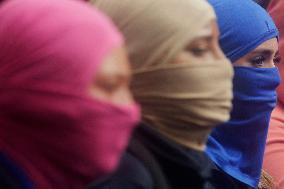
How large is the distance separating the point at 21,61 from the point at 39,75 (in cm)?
6

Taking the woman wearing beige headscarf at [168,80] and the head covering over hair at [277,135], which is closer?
the woman wearing beige headscarf at [168,80]

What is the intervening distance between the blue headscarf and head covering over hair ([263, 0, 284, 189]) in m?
0.20

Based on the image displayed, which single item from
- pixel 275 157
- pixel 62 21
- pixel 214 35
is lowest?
pixel 275 157

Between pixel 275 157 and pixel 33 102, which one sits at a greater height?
pixel 33 102

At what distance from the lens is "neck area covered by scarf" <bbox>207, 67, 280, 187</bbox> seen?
1.84 m

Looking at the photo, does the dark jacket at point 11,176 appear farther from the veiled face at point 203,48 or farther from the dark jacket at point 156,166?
the veiled face at point 203,48

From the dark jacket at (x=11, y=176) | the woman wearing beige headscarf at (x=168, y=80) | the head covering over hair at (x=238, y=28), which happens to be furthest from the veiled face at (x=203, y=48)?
the head covering over hair at (x=238, y=28)

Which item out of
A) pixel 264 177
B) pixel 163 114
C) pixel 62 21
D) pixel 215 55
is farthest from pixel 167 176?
pixel 264 177

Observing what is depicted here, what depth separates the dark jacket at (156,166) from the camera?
1.21m

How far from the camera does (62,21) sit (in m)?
0.95

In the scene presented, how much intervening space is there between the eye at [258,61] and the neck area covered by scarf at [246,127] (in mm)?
22

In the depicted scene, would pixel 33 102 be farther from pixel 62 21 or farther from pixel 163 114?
pixel 163 114

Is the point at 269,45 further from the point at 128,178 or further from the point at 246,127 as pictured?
the point at 128,178

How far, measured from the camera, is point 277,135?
2268 millimetres
